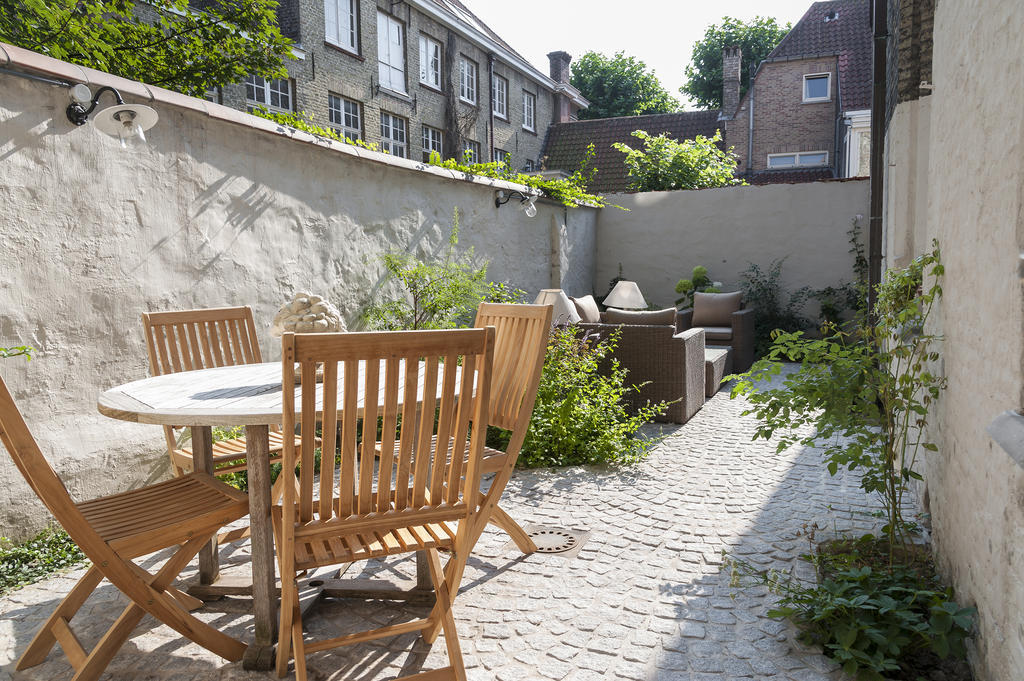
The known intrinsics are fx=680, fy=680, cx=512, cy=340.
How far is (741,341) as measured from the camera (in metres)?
7.55

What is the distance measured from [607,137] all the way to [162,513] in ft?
59.6

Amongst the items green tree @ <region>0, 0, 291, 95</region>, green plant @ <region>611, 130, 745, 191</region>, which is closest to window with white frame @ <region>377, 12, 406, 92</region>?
green plant @ <region>611, 130, 745, 191</region>

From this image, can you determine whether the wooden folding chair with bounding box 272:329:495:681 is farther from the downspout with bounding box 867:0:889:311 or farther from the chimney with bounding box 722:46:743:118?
the chimney with bounding box 722:46:743:118

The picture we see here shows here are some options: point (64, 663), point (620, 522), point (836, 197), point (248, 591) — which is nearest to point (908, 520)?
point (620, 522)

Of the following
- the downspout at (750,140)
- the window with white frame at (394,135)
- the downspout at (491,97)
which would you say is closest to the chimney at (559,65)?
the downspout at (491,97)

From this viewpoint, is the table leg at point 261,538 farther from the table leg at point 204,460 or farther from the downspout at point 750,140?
the downspout at point 750,140

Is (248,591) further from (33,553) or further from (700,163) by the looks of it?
(700,163)

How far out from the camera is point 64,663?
216cm

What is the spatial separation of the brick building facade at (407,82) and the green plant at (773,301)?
5.06m

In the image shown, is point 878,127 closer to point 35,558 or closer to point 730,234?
point 730,234

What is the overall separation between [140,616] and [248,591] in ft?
1.88

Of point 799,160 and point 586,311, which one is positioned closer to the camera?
point 586,311

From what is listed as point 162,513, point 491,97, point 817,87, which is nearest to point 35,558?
point 162,513

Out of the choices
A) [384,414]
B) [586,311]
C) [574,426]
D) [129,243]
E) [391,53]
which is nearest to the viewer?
[384,414]
